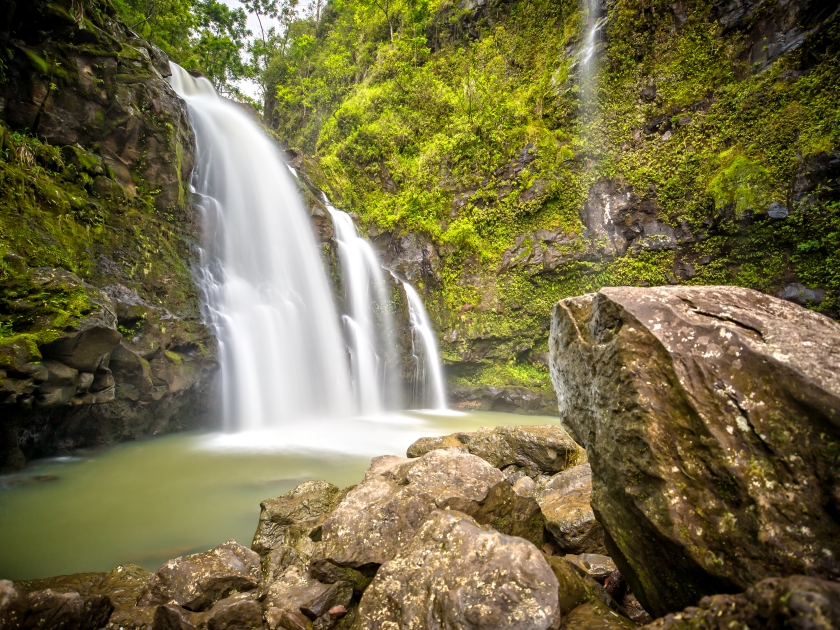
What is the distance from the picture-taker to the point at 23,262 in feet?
19.2

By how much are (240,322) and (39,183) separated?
4.68 m

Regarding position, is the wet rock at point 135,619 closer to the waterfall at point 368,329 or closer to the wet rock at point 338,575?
the wet rock at point 338,575

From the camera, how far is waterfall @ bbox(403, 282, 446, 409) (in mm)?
14367

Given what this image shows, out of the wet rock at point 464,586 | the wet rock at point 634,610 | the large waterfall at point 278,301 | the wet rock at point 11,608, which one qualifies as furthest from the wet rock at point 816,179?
the wet rock at point 11,608

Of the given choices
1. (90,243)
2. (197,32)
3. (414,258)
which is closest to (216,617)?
(90,243)

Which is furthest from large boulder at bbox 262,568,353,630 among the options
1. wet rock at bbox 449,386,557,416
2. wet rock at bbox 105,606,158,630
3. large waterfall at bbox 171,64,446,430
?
wet rock at bbox 449,386,557,416

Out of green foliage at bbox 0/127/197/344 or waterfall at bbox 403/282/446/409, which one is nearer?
green foliage at bbox 0/127/197/344

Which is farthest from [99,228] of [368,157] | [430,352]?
[368,157]

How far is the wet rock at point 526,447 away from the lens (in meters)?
5.40

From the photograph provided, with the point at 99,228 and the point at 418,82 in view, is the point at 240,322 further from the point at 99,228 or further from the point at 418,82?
the point at 418,82

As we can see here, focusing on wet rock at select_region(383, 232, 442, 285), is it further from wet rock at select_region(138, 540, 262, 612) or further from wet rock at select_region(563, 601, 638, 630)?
wet rock at select_region(563, 601, 638, 630)

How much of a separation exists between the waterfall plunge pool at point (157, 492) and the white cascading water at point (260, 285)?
146 centimetres

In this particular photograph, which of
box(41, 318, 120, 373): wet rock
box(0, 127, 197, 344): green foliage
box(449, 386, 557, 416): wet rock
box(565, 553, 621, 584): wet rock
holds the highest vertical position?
box(0, 127, 197, 344): green foliage

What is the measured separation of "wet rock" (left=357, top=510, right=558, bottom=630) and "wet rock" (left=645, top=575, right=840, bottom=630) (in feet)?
2.14
